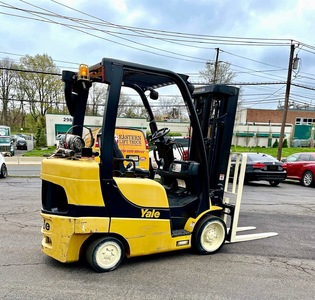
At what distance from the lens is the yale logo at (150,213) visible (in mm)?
3879

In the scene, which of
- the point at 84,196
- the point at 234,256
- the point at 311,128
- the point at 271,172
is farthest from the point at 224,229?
the point at 311,128

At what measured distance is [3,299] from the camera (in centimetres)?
306

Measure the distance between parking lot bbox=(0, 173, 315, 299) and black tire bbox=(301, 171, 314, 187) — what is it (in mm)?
8266

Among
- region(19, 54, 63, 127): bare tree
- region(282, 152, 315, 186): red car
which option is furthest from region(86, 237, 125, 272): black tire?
region(19, 54, 63, 127): bare tree

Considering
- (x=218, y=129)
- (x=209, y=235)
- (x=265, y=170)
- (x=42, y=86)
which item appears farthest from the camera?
(x=42, y=86)

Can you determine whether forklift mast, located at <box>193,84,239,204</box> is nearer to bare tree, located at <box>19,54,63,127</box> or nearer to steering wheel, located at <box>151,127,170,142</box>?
steering wheel, located at <box>151,127,170,142</box>

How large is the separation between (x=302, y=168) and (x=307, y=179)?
551 millimetres

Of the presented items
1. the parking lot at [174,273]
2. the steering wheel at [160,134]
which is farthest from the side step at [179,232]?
the steering wheel at [160,134]

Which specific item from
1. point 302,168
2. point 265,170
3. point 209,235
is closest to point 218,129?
point 209,235

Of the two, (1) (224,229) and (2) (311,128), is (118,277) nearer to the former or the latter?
(1) (224,229)

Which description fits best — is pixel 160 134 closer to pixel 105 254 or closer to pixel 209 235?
pixel 209 235

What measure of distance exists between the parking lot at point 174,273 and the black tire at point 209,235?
0.12 m

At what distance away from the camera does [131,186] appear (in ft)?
12.5

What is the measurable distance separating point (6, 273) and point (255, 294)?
9.59 ft
